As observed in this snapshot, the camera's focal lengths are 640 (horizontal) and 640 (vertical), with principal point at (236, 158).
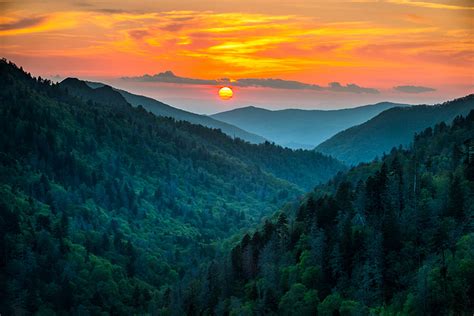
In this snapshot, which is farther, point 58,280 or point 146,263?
point 146,263

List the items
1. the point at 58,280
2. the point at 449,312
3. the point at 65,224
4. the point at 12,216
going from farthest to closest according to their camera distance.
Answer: the point at 65,224
the point at 12,216
the point at 58,280
the point at 449,312

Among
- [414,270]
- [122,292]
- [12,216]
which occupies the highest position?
[414,270]

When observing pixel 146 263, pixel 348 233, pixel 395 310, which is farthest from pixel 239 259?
pixel 146 263

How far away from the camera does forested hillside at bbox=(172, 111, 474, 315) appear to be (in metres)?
75.5

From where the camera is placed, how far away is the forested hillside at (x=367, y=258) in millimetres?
75500

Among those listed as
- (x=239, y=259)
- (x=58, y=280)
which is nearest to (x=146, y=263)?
(x=58, y=280)

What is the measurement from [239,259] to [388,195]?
2981 centimetres

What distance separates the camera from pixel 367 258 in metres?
89.1

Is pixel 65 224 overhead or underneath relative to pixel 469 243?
underneath

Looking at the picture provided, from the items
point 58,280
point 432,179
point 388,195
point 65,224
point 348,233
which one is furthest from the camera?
point 65,224

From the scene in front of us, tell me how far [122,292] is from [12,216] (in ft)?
122

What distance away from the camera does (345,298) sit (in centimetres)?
8562

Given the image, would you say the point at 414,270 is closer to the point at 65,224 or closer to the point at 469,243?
the point at 469,243

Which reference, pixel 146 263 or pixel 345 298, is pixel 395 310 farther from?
pixel 146 263
